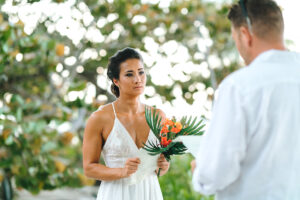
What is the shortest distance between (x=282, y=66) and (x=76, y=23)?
14.4 feet

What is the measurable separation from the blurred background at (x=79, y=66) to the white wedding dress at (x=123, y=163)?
1488 mm

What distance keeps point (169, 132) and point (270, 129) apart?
0.88 metres

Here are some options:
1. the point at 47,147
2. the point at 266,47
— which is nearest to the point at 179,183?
the point at 47,147

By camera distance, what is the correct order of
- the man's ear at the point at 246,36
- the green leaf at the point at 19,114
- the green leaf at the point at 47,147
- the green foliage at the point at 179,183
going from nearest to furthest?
the man's ear at the point at 246,36 → the green leaf at the point at 19,114 → the green leaf at the point at 47,147 → the green foliage at the point at 179,183

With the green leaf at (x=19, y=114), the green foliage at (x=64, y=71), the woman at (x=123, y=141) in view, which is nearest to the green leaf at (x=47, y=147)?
the green foliage at (x=64, y=71)

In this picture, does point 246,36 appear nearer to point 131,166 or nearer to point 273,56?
point 273,56

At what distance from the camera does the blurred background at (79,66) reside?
3.62m

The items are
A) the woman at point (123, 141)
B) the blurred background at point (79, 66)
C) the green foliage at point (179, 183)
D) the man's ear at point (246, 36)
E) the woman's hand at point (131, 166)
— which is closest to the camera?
the man's ear at point (246, 36)

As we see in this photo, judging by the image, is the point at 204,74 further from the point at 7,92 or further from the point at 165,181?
the point at 7,92

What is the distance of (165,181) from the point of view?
4.91m

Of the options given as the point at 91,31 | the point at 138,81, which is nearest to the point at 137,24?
the point at 91,31

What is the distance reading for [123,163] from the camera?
7.35ft

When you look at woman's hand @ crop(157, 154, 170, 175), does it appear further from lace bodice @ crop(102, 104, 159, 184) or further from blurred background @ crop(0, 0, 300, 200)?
blurred background @ crop(0, 0, 300, 200)

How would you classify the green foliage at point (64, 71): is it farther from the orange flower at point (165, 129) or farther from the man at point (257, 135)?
the man at point (257, 135)
